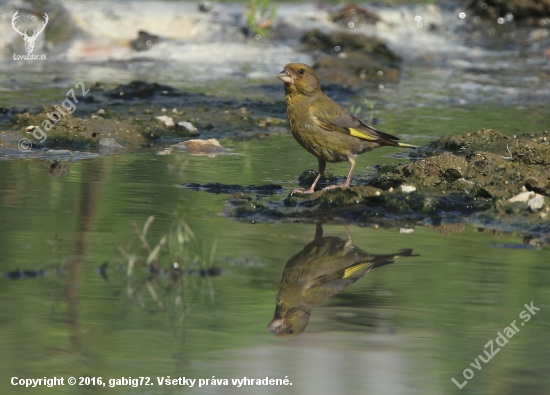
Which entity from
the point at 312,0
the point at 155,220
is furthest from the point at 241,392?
the point at 312,0

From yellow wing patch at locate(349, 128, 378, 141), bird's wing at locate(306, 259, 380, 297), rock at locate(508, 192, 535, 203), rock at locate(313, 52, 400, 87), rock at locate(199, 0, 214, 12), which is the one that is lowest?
bird's wing at locate(306, 259, 380, 297)

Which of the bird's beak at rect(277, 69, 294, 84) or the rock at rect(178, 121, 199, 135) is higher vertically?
the bird's beak at rect(277, 69, 294, 84)

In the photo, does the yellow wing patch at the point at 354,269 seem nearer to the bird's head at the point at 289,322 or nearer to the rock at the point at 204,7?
the bird's head at the point at 289,322

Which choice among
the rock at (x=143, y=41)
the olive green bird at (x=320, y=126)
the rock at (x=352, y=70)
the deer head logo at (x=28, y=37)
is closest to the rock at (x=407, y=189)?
the olive green bird at (x=320, y=126)

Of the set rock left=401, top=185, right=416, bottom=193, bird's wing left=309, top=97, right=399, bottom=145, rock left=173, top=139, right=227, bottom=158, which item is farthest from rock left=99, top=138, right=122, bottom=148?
rock left=401, top=185, right=416, bottom=193

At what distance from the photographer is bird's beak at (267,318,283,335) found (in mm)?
4412

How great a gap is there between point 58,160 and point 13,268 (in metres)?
3.15

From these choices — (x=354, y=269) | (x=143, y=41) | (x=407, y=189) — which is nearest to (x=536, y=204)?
(x=407, y=189)

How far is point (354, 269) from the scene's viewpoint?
17.4 ft

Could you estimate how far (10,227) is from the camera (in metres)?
5.89

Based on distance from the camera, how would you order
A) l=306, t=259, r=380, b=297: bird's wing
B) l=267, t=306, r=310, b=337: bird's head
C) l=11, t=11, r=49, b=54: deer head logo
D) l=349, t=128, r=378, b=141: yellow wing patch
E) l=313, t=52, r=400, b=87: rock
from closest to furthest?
1. l=267, t=306, r=310, b=337: bird's head
2. l=306, t=259, r=380, b=297: bird's wing
3. l=349, t=128, r=378, b=141: yellow wing patch
4. l=313, t=52, r=400, b=87: rock
5. l=11, t=11, r=49, b=54: deer head logo

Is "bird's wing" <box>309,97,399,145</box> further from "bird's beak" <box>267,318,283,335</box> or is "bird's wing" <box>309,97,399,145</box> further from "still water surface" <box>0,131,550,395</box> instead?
"bird's beak" <box>267,318,283,335</box>

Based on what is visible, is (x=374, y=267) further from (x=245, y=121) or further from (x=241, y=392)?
(x=245, y=121)

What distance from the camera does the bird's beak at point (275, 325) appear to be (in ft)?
14.5
